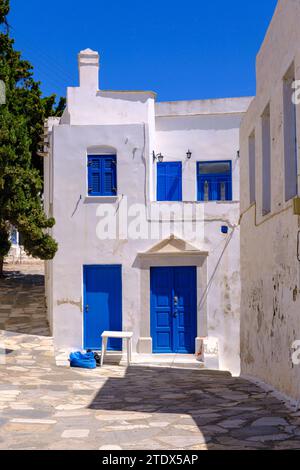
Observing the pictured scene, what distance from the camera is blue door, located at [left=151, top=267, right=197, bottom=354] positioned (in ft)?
49.9

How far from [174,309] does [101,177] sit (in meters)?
4.13

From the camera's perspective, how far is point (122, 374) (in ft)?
39.9

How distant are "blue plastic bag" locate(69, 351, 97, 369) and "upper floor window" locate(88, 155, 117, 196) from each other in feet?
15.0

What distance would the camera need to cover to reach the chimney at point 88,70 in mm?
16312

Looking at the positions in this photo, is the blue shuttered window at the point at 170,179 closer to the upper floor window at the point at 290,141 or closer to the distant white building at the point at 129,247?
the distant white building at the point at 129,247

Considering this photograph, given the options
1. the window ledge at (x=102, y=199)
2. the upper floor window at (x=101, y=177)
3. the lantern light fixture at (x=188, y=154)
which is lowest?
the window ledge at (x=102, y=199)

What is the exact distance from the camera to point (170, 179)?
56.4ft

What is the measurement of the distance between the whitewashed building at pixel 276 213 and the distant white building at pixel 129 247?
13.7 feet

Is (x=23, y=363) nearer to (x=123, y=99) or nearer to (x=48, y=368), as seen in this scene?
(x=48, y=368)

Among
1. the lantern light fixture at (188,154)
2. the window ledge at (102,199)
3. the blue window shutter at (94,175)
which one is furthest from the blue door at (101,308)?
the lantern light fixture at (188,154)

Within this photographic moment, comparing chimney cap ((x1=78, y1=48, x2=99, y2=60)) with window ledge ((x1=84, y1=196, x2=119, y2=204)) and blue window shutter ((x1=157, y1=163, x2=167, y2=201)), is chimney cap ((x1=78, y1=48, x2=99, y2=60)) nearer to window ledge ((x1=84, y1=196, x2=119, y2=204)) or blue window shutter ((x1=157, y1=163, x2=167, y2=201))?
blue window shutter ((x1=157, y1=163, x2=167, y2=201))

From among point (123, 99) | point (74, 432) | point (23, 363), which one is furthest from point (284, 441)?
point (123, 99)

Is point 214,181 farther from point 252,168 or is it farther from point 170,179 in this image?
point 252,168
